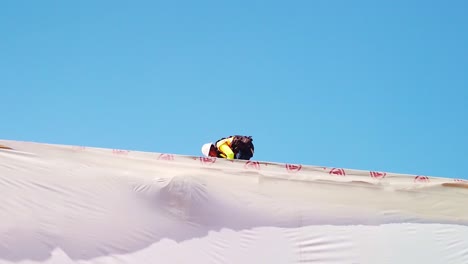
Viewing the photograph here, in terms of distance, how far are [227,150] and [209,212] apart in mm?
469

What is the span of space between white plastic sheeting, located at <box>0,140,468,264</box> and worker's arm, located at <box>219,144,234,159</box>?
235mm

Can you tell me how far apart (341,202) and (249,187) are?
0.36m

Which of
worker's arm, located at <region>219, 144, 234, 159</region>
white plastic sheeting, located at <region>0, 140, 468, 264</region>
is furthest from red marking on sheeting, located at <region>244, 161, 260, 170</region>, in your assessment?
worker's arm, located at <region>219, 144, 234, 159</region>

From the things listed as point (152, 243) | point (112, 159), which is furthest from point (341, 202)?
point (112, 159)

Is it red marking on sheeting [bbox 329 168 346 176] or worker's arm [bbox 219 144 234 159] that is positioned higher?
worker's arm [bbox 219 144 234 159]

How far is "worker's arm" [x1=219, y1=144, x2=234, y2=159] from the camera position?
2.45 meters

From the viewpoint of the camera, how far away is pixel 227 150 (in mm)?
2471

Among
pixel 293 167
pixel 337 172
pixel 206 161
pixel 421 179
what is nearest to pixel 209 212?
pixel 206 161

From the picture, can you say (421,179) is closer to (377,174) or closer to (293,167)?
(377,174)

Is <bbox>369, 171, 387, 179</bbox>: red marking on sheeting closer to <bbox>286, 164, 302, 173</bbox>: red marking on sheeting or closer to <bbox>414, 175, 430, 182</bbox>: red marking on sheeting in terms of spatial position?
<bbox>414, 175, 430, 182</bbox>: red marking on sheeting

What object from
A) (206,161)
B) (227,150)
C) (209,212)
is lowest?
(209,212)

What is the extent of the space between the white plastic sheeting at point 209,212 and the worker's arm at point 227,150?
9.3 inches

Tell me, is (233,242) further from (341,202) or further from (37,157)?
(37,157)

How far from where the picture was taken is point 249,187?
Answer: 84.5 inches
